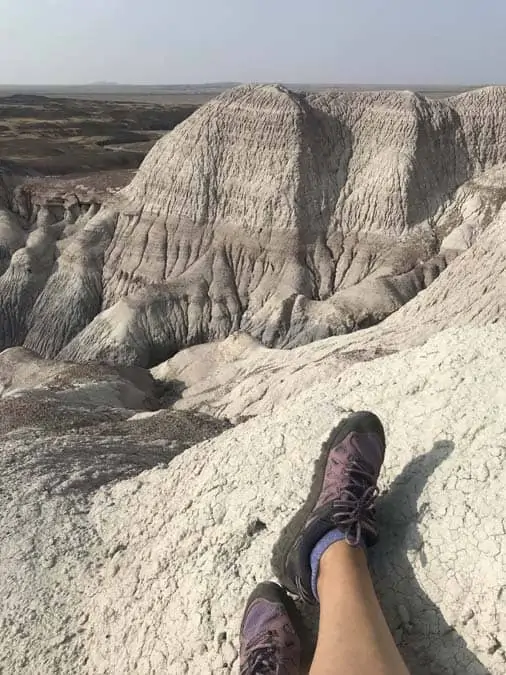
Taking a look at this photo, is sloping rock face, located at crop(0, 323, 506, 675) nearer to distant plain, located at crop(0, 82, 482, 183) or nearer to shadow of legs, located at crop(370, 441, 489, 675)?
shadow of legs, located at crop(370, 441, 489, 675)

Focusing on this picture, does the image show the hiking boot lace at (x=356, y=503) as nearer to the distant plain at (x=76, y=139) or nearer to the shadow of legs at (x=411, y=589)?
the shadow of legs at (x=411, y=589)

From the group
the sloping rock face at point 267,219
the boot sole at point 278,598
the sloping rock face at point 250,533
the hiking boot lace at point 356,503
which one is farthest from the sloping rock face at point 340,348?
the boot sole at point 278,598

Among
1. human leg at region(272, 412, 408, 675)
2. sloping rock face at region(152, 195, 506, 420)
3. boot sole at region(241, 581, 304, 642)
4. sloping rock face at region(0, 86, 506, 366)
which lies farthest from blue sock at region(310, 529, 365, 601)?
sloping rock face at region(0, 86, 506, 366)

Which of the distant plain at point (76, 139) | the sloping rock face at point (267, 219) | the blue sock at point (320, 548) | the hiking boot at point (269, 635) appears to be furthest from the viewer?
the distant plain at point (76, 139)

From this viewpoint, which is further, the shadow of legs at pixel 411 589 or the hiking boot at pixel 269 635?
the hiking boot at pixel 269 635

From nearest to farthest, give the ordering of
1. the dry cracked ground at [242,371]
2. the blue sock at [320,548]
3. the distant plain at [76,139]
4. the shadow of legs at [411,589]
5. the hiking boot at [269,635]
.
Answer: the shadow of legs at [411,589] < the hiking boot at [269,635] < the blue sock at [320,548] < the dry cracked ground at [242,371] < the distant plain at [76,139]

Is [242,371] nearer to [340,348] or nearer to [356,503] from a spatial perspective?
[340,348]

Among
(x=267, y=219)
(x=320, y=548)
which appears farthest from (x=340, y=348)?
(x=267, y=219)
